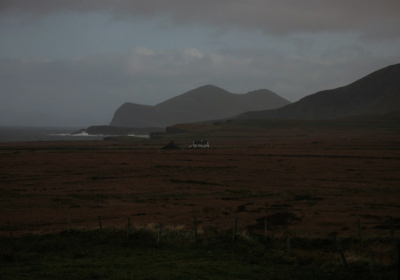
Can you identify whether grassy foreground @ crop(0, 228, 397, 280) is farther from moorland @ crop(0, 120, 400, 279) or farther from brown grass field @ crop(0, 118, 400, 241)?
brown grass field @ crop(0, 118, 400, 241)

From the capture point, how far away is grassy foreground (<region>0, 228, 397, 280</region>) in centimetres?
1299

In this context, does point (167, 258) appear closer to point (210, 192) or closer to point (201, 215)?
point (201, 215)

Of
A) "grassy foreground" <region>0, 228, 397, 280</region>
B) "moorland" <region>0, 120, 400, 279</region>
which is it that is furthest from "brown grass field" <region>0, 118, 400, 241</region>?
"grassy foreground" <region>0, 228, 397, 280</region>

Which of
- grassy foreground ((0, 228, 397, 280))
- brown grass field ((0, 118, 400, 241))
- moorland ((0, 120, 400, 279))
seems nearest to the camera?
grassy foreground ((0, 228, 397, 280))

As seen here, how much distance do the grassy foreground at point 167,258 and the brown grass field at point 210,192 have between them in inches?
118

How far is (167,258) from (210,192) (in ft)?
66.5

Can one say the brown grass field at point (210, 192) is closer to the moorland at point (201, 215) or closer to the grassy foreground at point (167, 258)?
the moorland at point (201, 215)

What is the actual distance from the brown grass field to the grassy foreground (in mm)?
2999

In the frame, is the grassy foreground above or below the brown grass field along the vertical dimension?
above

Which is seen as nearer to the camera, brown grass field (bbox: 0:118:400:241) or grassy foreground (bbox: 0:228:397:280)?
grassy foreground (bbox: 0:228:397:280)

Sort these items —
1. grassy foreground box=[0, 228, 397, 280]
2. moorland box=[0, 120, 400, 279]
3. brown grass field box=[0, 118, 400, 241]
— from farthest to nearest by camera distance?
brown grass field box=[0, 118, 400, 241], moorland box=[0, 120, 400, 279], grassy foreground box=[0, 228, 397, 280]

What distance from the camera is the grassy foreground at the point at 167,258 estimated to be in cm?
1299

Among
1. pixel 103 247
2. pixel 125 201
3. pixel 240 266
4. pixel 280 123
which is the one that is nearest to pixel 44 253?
pixel 103 247

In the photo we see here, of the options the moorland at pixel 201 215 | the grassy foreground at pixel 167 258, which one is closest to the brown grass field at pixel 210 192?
the moorland at pixel 201 215
